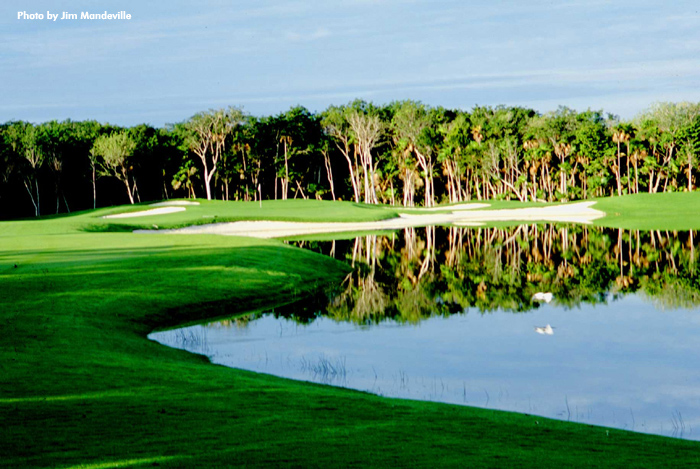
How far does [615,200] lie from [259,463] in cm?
7520

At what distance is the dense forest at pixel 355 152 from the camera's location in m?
94.1

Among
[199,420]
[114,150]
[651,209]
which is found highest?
[114,150]

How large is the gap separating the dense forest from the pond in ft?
218

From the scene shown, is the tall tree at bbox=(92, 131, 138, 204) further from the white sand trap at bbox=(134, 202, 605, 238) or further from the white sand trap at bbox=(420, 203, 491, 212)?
the white sand trap at bbox=(420, 203, 491, 212)

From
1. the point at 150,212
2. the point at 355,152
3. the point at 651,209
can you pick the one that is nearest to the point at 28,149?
the point at 150,212

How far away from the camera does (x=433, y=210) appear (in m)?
81.1

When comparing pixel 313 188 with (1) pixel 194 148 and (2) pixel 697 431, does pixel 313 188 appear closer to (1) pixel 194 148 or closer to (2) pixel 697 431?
(1) pixel 194 148

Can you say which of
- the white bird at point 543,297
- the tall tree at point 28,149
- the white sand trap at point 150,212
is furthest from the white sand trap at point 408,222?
the tall tree at point 28,149

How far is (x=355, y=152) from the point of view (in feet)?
344

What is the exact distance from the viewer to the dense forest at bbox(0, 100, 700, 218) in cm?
9406

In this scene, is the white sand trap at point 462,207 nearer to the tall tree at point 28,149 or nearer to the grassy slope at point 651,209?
the grassy slope at point 651,209

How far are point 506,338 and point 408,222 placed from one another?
49.6m

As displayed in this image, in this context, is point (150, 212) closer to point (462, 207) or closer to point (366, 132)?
point (462, 207)

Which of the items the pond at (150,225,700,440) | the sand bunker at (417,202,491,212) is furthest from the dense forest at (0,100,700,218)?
the pond at (150,225,700,440)
